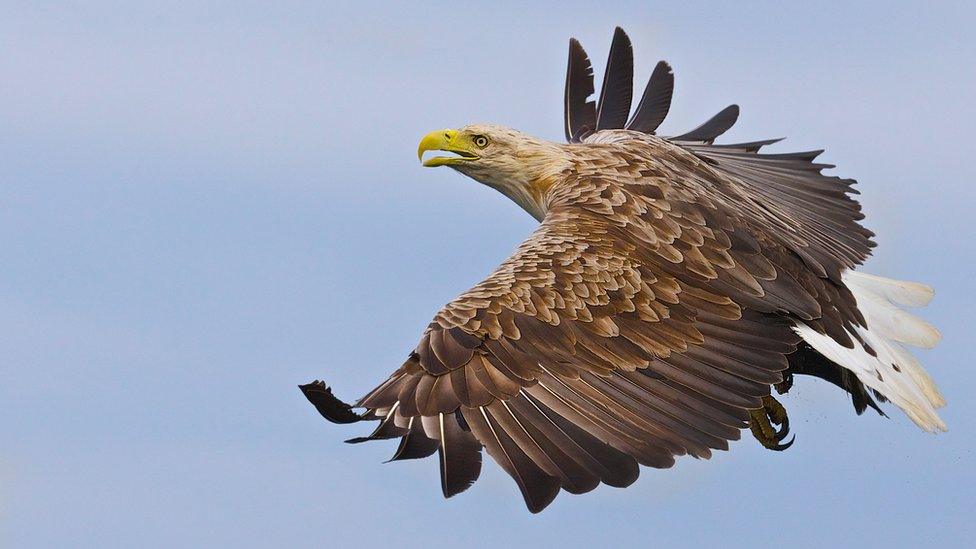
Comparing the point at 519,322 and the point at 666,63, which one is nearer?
the point at 519,322

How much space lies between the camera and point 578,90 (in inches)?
487

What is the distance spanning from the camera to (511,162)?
34.7 feet

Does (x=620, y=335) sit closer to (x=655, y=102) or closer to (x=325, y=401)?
→ (x=325, y=401)

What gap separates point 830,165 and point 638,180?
2.45 meters

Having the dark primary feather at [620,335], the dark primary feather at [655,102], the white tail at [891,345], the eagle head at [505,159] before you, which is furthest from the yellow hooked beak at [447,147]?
the white tail at [891,345]

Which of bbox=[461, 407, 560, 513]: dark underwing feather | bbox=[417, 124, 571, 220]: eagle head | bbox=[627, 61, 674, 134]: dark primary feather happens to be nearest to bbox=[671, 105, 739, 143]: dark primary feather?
bbox=[627, 61, 674, 134]: dark primary feather

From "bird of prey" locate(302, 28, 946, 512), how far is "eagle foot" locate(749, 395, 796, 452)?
0.01 metres

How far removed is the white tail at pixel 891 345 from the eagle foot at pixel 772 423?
35.3 inches

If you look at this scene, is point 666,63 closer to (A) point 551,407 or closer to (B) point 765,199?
(B) point 765,199

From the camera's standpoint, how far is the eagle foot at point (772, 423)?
10.3 m

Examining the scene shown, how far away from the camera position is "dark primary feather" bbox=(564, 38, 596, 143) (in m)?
12.3

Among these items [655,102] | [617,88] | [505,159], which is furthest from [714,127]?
[505,159]

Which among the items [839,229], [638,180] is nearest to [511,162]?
[638,180]

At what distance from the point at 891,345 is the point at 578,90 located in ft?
11.9
